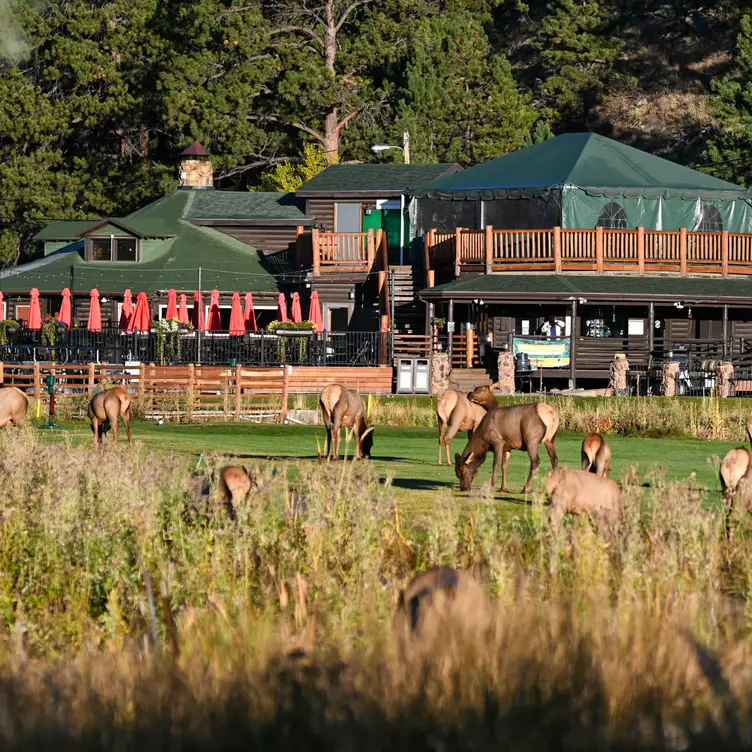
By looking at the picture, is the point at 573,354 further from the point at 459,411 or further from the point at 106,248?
the point at 459,411

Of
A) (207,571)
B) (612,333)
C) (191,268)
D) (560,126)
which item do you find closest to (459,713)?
(207,571)

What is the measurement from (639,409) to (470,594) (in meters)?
23.8

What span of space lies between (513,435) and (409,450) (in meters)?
8.50

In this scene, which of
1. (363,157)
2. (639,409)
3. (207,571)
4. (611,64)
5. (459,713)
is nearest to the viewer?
(459,713)

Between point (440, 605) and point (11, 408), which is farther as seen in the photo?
point (11, 408)

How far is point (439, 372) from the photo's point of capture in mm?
44062

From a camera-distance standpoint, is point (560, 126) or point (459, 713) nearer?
point (459, 713)

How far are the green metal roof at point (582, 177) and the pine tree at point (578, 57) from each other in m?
31.9

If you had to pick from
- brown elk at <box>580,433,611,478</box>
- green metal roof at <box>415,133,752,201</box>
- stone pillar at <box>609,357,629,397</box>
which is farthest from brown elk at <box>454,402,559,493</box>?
green metal roof at <box>415,133,752,201</box>

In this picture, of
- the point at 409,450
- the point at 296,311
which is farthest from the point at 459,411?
the point at 296,311

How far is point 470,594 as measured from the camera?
9164 millimetres

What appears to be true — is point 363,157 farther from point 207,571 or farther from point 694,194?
point 207,571

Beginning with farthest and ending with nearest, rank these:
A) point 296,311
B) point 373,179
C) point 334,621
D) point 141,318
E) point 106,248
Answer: point 106,248
point 373,179
point 296,311
point 141,318
point 334,621

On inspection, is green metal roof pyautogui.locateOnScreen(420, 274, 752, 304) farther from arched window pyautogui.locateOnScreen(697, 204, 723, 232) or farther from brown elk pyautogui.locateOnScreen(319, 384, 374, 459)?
brown elk pyautogui.locateOnScreen(319, 384, 374, 459)
